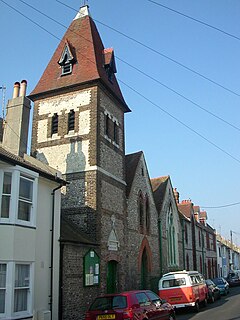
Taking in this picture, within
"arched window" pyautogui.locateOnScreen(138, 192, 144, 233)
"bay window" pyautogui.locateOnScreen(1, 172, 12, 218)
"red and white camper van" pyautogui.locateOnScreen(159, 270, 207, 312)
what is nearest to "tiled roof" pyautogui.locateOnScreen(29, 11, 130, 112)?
"arched window" pyautogui.locateOnScreen(138, 192, 144, 233)

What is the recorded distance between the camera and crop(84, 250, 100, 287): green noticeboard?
1841 cm

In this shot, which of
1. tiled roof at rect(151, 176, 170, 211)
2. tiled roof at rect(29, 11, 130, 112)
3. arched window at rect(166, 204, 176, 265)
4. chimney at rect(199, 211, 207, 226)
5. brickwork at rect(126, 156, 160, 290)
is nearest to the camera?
tiled roof at rect(29, 11, 130, 112)

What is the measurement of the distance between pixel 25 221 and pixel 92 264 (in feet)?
18.6

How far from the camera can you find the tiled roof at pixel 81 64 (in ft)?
79.1

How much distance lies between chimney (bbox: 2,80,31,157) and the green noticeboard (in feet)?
19.2

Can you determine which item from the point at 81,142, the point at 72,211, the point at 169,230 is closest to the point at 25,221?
the point at 72,211

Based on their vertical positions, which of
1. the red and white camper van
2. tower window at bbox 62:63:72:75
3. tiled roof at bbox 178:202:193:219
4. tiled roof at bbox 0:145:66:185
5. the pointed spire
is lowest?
the red and white camper van

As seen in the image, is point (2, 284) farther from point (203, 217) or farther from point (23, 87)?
point (203, 217)

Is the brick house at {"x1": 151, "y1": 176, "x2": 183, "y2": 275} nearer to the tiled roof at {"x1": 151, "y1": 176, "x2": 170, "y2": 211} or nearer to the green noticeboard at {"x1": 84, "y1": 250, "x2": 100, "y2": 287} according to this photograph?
the tiled roof at {"x1": 151, "y1": 176, "x2": 170, "y2": 211}

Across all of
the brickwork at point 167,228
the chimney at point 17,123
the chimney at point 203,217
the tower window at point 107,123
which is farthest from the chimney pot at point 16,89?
the chimney at point 203,217

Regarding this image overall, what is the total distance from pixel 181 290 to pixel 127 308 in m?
8.66

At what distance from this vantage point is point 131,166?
28.4 meters

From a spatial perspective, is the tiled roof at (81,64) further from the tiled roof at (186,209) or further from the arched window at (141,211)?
the tiled roof at (186,209)

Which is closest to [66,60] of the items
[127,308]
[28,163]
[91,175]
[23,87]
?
[23,87]
